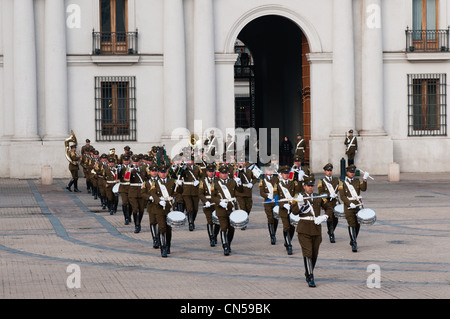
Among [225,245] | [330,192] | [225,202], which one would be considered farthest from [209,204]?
[330,192]

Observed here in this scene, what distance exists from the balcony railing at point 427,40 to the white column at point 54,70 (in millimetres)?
14955

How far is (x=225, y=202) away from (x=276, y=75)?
100 ft

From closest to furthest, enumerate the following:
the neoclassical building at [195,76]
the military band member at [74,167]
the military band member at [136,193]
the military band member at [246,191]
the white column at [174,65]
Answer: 1. the military band member at [246,191]
2. the military band member at [136,193]
3. the military band member at [74,167]
4. the neoclassical building at [195,76]
5. the white column at [174,65]

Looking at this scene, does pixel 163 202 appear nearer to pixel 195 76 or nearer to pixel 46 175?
pixel 46 175

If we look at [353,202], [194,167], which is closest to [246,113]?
[194,167]

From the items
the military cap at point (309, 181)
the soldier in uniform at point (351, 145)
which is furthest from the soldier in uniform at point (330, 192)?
the soldier in uniform at point (351, 145)

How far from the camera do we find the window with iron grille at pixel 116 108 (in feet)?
123

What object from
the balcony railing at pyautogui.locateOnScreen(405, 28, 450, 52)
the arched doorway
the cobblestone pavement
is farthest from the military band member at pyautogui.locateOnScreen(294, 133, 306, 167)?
the cobblestone pavement

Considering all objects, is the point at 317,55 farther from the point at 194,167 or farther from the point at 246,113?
the point at 246,113

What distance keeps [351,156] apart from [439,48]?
6538 millimetres

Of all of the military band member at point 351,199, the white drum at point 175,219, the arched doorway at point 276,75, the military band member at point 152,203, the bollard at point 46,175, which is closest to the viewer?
the white drum at point 175,219

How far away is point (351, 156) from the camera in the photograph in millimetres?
36812

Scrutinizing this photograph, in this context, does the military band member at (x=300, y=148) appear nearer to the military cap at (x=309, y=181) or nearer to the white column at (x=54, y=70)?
the white column at (x=54, y=70)

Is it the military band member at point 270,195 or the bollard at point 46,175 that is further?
the bollard at point 46,175
